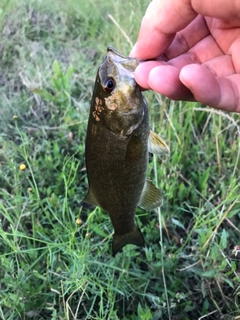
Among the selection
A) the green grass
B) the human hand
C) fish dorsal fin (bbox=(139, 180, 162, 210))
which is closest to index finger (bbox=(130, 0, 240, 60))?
→ the human hand

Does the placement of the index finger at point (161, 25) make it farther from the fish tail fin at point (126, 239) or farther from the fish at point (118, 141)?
the fish tail fin at point (126, 239)

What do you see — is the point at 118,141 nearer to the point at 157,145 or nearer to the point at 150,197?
the point at 157,145

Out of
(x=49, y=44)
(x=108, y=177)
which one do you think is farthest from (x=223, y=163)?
(x=49, y=44)

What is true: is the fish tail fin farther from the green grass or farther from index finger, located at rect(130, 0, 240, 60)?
index finger, located at rect(130, 0, 240, 60)

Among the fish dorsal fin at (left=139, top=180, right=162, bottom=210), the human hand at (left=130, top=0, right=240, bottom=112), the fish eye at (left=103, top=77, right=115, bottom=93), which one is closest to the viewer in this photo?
the human hand at (left=130, top=0, right=240, bottom=112)

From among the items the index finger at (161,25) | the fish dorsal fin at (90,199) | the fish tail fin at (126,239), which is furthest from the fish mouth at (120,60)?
the fish tail fin at (126,239)

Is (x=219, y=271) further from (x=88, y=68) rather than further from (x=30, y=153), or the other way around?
(x=88, y=68)
